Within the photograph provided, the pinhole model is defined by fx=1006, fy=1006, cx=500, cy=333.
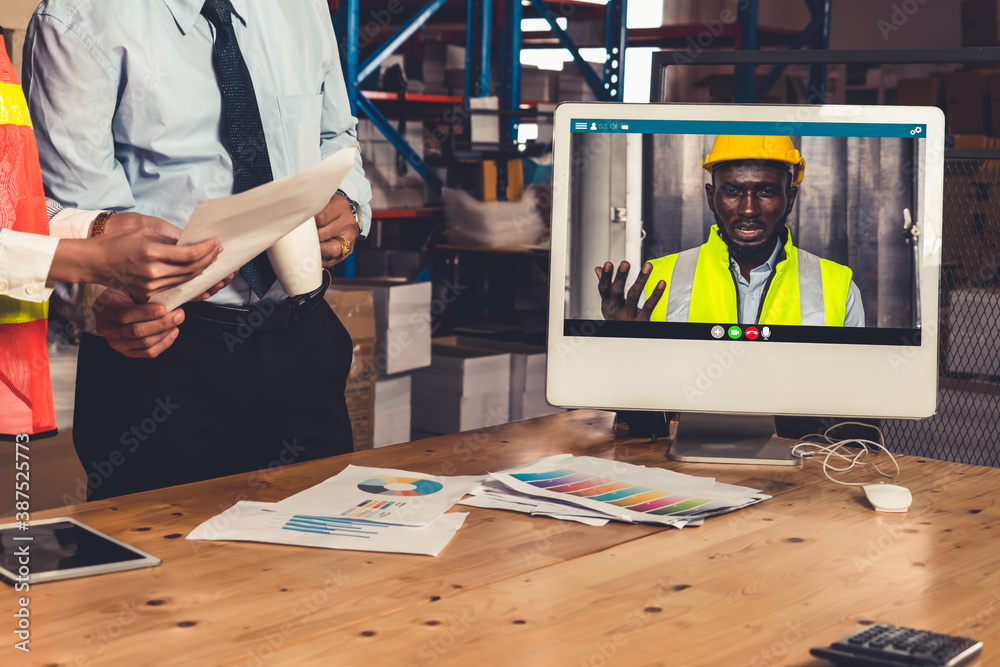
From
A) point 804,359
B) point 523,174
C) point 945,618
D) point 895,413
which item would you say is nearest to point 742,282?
point 804,359

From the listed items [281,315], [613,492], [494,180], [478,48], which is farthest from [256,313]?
[478,48]

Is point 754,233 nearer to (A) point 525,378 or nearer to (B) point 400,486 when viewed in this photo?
(B) point 400,486

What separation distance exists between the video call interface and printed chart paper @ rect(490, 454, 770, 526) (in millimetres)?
210

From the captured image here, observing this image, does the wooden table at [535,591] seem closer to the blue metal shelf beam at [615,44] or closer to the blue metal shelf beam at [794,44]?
the blue metal shelf beam at [615,44]

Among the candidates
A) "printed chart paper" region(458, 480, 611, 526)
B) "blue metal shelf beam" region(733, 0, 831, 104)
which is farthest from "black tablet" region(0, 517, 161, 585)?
"blue metal shelf beam" region(733, 0, 831, 104)

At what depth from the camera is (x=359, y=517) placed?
117cm

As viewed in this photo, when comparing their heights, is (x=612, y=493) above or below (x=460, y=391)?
above

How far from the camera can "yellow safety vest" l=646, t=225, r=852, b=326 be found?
1459 millimetres

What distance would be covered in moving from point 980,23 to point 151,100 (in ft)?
16.7

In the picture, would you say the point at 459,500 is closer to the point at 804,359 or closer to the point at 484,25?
the point at 804,359

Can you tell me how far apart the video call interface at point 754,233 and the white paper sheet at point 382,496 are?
332mm

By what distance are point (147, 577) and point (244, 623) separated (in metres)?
0.16

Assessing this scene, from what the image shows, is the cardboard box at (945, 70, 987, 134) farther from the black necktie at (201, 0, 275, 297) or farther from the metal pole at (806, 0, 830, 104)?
the black necktie at (201, 0, 275, 297)

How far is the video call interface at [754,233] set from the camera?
1.46 metres
